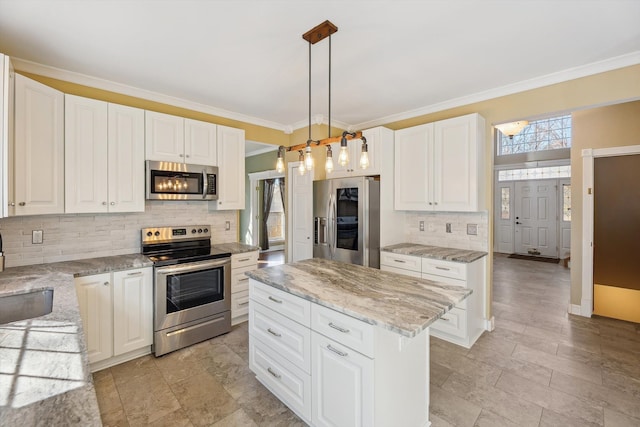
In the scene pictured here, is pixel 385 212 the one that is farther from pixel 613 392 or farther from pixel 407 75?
pixel 613 392

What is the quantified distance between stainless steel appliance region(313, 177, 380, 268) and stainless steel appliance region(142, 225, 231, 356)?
1295 mm

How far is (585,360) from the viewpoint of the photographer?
267 cm

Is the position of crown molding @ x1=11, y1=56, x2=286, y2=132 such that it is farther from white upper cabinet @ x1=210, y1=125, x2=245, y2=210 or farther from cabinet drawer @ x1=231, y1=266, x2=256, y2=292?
cabinet drawer @ x1=231, y1=266, x2=256, y2=292

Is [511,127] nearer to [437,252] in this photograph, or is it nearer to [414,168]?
[414,168]

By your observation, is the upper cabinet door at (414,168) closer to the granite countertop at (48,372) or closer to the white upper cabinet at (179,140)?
the white upper cabinet at (179,140)

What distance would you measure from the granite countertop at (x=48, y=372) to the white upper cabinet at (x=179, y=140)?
5.64 feet

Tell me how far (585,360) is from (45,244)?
5010 mm

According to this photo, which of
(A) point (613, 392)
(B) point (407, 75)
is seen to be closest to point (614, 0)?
(B) point (407, 75)

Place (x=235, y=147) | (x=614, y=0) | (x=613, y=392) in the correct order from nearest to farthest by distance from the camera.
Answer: (x=614, y=0), (x=613, y=392), (x=235, y=147)

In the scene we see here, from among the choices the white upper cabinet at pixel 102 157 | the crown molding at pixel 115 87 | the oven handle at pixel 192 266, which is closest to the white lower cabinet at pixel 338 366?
the oven handle at pixel 192 266

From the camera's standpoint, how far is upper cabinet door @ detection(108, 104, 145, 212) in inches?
108

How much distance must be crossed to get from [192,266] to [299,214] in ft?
5.77

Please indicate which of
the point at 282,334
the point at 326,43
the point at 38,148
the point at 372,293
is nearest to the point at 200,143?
the point at 38,148

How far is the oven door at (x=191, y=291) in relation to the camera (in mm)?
2719
